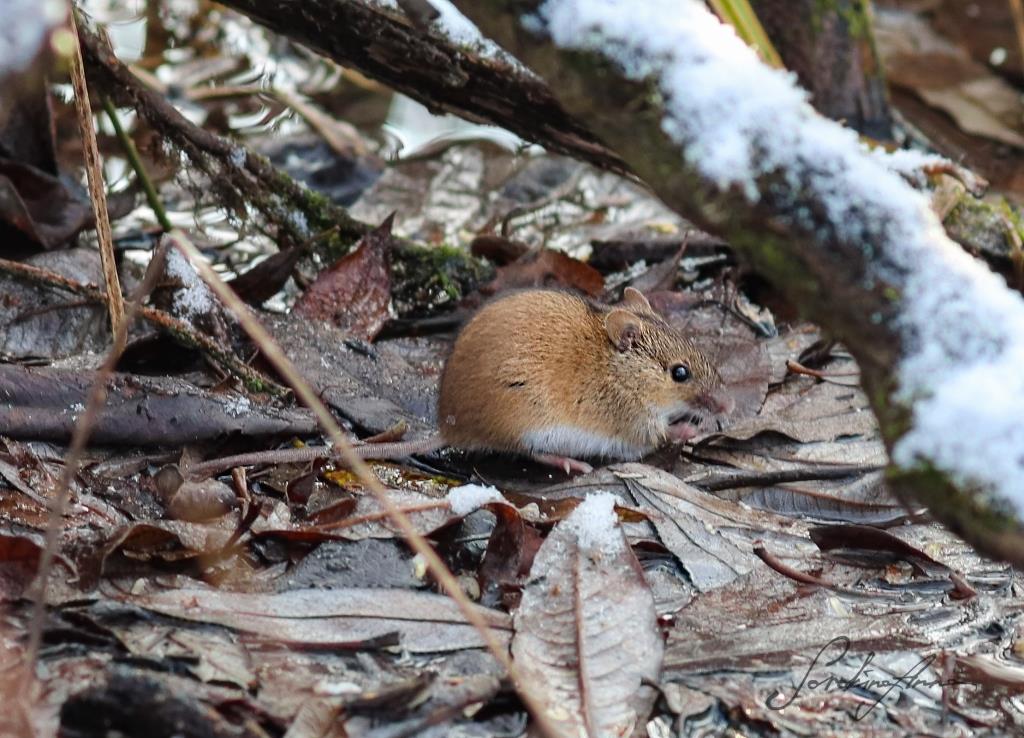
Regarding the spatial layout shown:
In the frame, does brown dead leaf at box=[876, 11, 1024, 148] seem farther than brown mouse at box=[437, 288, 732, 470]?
Yes

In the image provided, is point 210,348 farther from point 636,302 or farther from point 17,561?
point 636,302

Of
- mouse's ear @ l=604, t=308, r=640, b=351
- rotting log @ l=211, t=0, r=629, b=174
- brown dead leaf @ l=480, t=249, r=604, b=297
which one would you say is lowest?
brown dead leaf @ l=480, t=249, r=604, b=297

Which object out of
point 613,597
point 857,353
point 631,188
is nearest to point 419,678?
point 613,597

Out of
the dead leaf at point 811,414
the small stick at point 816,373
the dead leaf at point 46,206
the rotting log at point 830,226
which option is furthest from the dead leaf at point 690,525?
the dead leaf at point 46,206

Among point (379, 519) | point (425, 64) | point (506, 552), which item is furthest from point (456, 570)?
point (425, 64)

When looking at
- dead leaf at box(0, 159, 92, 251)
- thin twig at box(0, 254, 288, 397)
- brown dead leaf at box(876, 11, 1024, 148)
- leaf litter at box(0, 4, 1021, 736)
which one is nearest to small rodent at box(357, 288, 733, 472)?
leaf litter at box(0, 4, 1021, 736)

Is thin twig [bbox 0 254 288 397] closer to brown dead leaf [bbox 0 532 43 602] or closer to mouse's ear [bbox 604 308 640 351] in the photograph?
mouse's ear [bbox 604 308 640 351]

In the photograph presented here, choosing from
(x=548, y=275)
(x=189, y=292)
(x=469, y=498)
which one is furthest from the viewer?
(x=548, y=275)

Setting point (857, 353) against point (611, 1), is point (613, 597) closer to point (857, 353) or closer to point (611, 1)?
point (857, 353)
